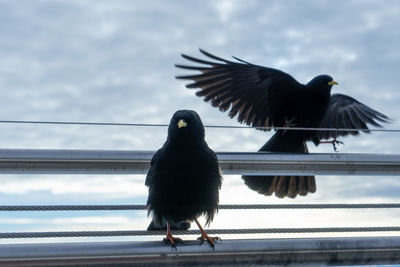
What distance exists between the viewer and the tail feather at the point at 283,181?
169 inches

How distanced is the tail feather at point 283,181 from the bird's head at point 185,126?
183 centimetres

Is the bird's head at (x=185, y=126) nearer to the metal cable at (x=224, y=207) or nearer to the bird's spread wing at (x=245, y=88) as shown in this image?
the metal cable at (x=224, y=207)

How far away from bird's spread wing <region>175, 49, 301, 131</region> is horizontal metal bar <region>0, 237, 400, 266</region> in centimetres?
281

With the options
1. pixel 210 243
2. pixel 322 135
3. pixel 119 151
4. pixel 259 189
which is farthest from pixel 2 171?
pixel 322 135

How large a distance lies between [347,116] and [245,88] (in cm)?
131

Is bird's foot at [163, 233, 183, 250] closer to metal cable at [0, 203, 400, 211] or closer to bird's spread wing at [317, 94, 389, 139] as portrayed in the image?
metal cable at [0, 203, 400, 211]

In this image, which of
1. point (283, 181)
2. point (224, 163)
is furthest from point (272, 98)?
point (224, 163)

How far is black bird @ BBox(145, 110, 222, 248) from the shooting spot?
8.09 ft

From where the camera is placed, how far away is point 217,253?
1807mm

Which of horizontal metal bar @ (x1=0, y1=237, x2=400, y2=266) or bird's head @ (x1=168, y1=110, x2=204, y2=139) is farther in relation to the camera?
bird's head @ (x1=168, y1=110, x2=204, y2=139)

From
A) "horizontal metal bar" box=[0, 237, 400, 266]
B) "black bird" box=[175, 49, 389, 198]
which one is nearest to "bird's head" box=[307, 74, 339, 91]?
"black bird" box=[175, 49, 389, 198]

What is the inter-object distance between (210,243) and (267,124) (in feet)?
10.4

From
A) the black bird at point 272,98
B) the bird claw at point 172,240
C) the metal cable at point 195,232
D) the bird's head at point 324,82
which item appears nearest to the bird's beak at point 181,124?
the metal cable at point 195,232

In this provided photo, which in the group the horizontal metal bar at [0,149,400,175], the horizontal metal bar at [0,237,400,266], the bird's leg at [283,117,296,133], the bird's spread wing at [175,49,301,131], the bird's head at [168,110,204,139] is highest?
the bird's spread wing at [175,49,301,131]
